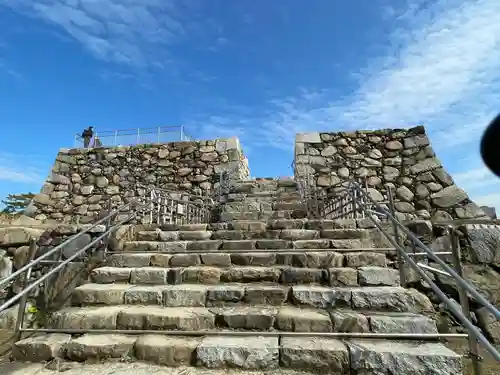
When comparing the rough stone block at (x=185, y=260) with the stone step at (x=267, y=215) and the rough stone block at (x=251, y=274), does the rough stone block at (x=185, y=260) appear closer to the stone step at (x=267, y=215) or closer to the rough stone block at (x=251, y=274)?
the rough stone block at (x=251, y=274)

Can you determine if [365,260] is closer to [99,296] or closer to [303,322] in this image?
[303,322]

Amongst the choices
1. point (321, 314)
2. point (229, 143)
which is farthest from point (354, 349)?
point (229, 143)

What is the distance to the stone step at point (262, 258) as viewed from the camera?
354 cm

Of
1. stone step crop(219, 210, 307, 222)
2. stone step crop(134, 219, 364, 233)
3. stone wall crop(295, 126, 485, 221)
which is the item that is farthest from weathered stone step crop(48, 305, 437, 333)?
stone wall crop(295, 126, 485, 221)

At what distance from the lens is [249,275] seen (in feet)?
11.3

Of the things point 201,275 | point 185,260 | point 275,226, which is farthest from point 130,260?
point 275,226

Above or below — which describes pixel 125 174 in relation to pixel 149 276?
above

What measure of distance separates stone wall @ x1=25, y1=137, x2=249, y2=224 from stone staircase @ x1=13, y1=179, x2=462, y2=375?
4584 mm

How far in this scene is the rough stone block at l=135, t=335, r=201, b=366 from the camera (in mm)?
2426

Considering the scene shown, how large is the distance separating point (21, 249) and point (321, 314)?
4.34 metres

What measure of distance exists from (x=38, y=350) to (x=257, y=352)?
191cm

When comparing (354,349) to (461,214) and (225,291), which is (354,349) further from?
(461,214)

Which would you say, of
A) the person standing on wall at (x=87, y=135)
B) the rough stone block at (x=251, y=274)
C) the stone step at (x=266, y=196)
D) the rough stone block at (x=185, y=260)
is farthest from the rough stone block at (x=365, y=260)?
the person standing on wall at (x=87, y=135)

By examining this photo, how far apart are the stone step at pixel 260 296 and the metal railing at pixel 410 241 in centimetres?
33
